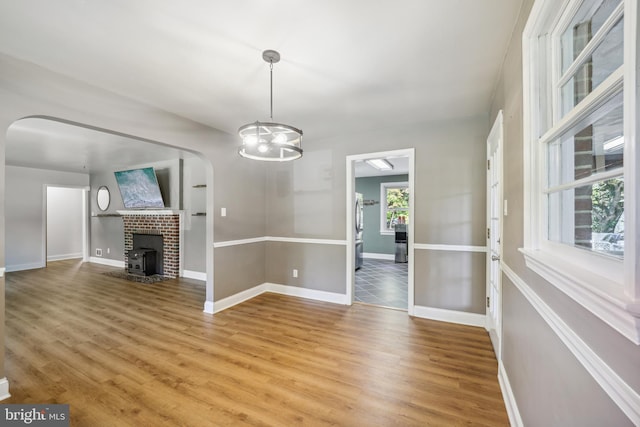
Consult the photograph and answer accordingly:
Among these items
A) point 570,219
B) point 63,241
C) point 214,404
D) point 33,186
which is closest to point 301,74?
point 570,219

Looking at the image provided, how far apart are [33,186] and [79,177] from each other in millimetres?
893

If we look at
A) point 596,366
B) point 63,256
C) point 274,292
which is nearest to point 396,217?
point 274,292

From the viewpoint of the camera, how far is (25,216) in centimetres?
603

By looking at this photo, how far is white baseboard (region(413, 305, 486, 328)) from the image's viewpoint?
3006mm

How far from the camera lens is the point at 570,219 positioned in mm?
1085

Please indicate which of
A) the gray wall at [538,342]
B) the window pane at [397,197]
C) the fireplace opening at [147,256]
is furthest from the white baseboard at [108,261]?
the gray wall at [538,342]

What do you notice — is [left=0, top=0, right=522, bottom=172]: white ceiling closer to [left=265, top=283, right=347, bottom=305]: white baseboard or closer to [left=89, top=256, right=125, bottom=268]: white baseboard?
[left=265, top=283, right=347, bottom=305]: white baseboard

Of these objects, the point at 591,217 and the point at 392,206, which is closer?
the point at 591,217

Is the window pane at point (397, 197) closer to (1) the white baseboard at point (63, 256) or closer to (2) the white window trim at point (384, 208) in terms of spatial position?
(2) the white window trim at point (384, 208)

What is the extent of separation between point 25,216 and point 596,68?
369 inches

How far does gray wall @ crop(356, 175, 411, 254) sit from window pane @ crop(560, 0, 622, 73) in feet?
20.9

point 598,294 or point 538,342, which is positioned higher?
point 598,294

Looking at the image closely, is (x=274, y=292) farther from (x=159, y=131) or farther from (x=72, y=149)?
(x=72, y=149)

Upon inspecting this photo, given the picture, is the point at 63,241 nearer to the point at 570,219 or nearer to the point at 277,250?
the point at 277,250
